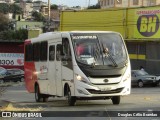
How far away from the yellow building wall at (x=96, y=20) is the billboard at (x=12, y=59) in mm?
8893

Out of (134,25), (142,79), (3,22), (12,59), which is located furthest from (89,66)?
(3,22)

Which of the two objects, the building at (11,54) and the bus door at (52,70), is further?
the building at (11,54)

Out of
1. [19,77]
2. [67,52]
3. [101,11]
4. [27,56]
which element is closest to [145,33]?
[101,11]

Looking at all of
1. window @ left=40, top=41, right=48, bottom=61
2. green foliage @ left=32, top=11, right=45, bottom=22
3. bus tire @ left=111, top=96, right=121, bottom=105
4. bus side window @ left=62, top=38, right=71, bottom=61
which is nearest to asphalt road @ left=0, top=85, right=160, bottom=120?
bus tire @ left=111, top=96, right=121, bottom=105

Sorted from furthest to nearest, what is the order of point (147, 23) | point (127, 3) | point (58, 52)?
1. point (127, 3)
2. point (147, 23)
3. point (58, 52)

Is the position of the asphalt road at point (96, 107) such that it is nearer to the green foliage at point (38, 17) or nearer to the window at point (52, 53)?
the window at point (52, 53)

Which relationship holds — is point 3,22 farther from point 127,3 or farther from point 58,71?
point 58,71

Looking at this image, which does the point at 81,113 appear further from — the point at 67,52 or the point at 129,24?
the point at 129,24

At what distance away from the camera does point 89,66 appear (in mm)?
17281

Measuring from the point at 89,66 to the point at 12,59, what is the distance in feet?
150

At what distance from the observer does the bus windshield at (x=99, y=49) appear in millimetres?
17578

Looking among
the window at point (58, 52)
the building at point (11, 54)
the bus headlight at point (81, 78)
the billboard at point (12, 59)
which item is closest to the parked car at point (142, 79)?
the window at point (58, 52)

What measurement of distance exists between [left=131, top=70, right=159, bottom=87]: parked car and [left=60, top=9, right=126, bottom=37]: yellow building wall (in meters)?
10.0

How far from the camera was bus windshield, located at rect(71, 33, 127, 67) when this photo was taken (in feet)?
57.7
